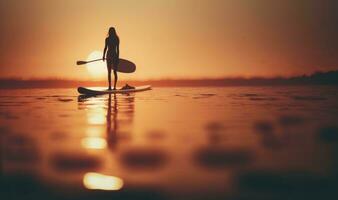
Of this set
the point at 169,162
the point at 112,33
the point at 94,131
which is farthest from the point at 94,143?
the point at 112,33

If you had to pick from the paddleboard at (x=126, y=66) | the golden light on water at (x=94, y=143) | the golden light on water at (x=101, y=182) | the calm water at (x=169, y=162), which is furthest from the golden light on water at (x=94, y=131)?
the paddleboard at (x=126, y=66)

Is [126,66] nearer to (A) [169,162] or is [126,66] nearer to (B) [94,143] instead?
(B) [94,143]

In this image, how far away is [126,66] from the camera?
26.4 metres

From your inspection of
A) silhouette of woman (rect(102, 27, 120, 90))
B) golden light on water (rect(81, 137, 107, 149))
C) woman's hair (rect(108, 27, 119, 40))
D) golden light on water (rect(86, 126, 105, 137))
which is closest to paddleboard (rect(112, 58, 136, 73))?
silhouette of woman (rect(102, 27, 120, 90))

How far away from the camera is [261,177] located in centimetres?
363

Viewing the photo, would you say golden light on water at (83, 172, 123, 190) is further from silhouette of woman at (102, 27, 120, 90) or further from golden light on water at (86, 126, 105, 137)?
silhouette of woman at (102, 27, 120, 90)

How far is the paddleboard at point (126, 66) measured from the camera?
26312 millimetres

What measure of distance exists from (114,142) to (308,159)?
7.80 feet

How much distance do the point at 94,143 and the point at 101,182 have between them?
2074 millimetres

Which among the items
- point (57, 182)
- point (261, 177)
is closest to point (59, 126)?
point (57, 182)

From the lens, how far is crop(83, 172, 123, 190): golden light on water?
3322 millimetres

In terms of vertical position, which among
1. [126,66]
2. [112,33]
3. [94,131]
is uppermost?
[112,33]

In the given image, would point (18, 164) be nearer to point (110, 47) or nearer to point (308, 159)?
point (308, 159)

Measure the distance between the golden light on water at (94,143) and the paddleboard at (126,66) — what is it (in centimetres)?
2051
